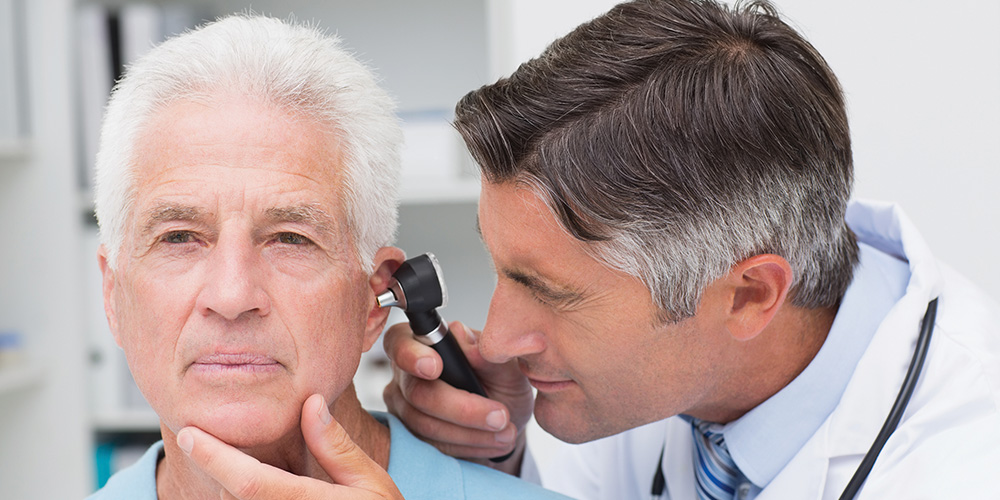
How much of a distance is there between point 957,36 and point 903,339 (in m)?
0.84

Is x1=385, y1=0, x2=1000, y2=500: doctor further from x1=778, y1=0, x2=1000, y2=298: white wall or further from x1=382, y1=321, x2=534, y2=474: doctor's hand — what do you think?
x1=778, y1=0, x2=1000, y2=298: white wall

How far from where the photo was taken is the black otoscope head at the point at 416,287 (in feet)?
3.77

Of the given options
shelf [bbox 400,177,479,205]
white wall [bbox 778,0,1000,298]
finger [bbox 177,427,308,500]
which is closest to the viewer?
finger [bbox 177,427,308,500]

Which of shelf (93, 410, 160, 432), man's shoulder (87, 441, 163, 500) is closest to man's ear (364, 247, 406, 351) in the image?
man's shoulder (87, 441, 163, 500)

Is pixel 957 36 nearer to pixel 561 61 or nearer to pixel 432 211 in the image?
pixel 561 61

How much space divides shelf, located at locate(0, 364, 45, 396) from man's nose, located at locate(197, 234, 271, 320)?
61.2 inches

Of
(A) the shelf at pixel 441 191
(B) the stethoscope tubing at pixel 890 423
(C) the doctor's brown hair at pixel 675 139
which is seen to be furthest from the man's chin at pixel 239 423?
(A) the shelf at pixel 441 191

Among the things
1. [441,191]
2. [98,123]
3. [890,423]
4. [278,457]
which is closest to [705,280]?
[890,423]

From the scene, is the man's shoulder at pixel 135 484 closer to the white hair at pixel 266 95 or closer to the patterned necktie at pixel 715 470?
the white hair at pixel 266 95

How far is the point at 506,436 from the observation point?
1.28 m

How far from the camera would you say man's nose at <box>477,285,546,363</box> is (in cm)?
121

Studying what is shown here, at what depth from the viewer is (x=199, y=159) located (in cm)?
99

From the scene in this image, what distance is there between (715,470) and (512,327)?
42 centimetres

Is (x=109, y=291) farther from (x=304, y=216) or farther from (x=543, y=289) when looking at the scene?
(x=543, y=289)
